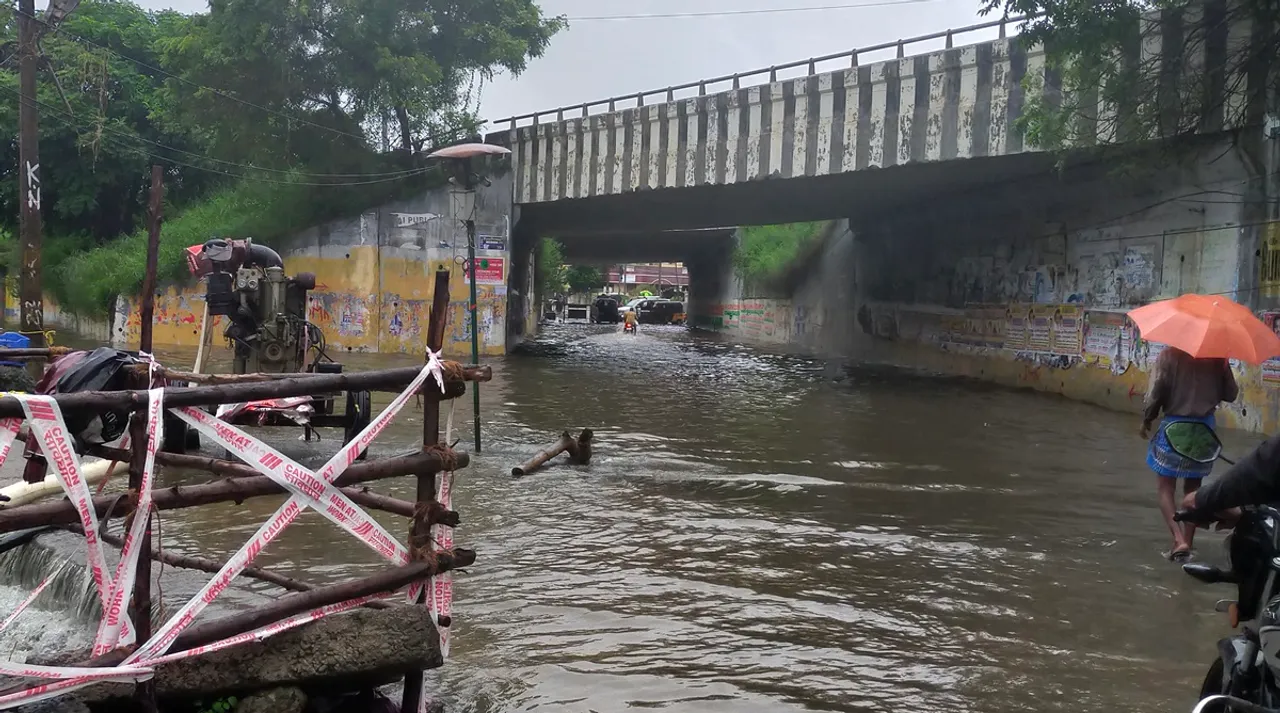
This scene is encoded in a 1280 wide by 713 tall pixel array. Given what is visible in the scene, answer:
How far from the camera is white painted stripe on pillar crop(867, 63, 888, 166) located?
58.1 ft

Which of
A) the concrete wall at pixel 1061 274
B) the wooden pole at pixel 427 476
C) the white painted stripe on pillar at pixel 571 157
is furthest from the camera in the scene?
the white painted stripe on pillar at pixel 571 157

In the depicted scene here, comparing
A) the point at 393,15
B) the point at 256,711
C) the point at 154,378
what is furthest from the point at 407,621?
the point at 393,15

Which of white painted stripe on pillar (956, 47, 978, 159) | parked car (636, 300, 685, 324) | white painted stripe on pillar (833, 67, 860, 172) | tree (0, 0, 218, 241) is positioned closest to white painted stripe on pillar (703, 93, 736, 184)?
white painted stripe on pillar (833, 67, 860, 172)

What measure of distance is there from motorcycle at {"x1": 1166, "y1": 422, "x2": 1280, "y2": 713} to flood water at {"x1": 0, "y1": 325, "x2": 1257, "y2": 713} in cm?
130

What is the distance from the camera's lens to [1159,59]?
13180mm

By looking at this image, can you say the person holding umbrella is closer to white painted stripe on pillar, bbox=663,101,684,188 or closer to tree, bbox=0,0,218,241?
white painted stripe on pillar, bbox=663,101,684,188

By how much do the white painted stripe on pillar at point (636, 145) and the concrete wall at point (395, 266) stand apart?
4952 millimetres

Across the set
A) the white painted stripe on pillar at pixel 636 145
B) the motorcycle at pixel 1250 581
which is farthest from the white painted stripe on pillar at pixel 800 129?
the motorcycle at pixel 1250 581

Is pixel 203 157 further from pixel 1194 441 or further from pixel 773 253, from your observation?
pixel 1194 441

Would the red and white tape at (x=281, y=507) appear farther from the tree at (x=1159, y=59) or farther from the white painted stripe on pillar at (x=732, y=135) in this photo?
the white painted stripe on pillar at (x=732, y=135)

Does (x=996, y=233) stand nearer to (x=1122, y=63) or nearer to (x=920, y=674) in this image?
(x=1122, y=63)

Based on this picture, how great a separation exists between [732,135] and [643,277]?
244 feet

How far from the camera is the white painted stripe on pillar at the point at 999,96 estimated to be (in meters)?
16.1

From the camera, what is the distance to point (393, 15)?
25.8m
